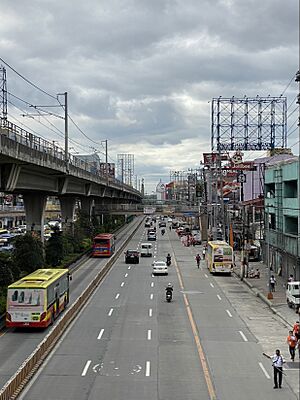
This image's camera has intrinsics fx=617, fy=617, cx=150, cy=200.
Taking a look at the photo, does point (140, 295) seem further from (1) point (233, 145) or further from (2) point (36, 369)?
(1) point (233, 145)

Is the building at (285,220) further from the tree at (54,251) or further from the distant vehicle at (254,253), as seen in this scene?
the tree at (54,251)

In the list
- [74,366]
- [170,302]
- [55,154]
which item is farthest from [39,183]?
[74,366]

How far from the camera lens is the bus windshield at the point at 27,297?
91.4 feet

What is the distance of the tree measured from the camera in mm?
55562

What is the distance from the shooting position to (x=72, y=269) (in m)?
57.1

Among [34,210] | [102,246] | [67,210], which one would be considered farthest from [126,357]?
[67,210]

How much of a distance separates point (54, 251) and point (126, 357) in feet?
109

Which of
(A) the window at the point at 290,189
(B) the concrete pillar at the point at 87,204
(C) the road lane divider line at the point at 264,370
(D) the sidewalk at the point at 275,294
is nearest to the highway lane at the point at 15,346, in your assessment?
(C) the road lane divider line at the point at 264,370

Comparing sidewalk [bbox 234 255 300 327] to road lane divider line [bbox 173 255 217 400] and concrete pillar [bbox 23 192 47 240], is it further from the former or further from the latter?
concrete pillar [bbox 23 192 47 240]

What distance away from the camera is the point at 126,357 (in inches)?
931

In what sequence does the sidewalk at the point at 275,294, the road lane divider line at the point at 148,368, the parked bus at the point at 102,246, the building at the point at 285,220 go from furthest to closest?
A: the parked bus at the point at 102,246 → the building at the point at 285,220 → the sidewalk at the point at 275,294 → the road lane divider line at the point at 148,368

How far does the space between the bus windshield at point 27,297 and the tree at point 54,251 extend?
27098mm

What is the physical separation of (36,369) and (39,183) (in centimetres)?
2850

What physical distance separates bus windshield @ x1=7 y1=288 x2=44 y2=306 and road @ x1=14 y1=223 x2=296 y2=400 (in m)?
2.24
